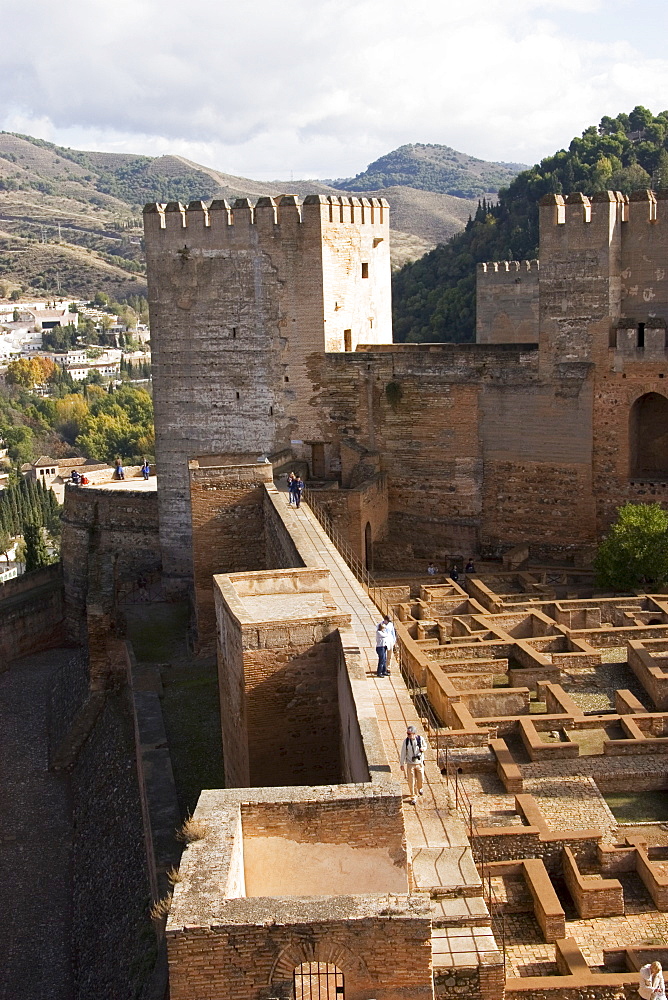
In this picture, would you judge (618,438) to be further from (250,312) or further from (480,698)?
(480,698)

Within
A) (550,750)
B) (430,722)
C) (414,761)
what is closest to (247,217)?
(430,722)

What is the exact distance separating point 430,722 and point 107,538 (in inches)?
530

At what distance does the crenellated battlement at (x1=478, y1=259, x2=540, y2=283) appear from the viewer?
2701 cm

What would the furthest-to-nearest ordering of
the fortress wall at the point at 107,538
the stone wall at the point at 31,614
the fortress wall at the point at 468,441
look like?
1. the stone wall at the point at 31,614
2. the fortress wall at the point at 107,538
3. the fortress wall at the point at 468,441

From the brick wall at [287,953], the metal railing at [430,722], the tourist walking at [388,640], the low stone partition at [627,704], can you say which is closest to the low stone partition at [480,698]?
the metal railing at [430,722]

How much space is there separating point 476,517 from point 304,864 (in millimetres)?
14683

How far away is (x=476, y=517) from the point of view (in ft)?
70.3

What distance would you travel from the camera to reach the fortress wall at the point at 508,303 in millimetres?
27062

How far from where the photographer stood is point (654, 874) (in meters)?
10.2

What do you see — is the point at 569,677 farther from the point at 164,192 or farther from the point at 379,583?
the point at 164,192

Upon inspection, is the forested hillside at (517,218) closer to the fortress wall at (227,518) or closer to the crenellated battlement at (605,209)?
the crenellated battlement at (605,209)

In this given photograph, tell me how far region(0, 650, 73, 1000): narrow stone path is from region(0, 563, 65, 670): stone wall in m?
1.82

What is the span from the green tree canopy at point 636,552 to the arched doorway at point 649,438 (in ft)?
5.86

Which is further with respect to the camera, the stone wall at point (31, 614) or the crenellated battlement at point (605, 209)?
the stone wall at point (31, 614)
